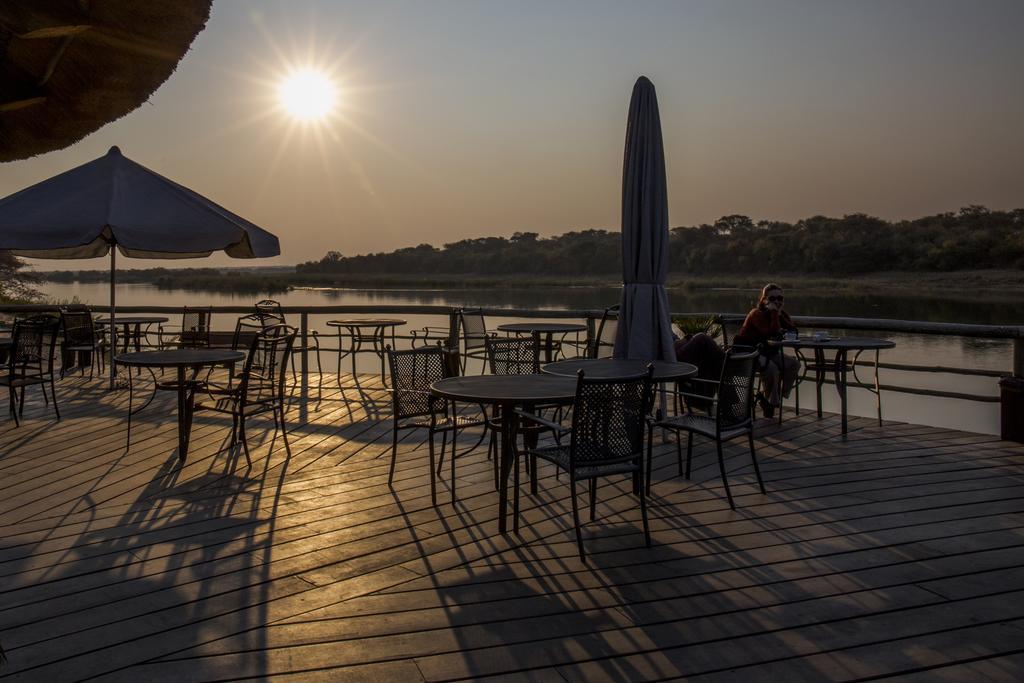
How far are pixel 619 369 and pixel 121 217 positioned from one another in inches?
164

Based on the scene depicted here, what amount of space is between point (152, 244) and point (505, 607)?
14.9 feet

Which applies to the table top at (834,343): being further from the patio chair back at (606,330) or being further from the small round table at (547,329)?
the small round table at (547,329)

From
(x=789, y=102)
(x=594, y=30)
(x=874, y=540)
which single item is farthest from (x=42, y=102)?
(x=789, y=102)

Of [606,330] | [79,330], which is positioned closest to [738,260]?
[606,330]

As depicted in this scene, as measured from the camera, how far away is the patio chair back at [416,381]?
4.15 meters

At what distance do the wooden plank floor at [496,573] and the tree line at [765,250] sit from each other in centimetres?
641

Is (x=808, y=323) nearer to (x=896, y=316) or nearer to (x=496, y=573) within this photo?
(x=496, y=573)

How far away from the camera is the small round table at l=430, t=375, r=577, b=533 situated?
3.29 meters

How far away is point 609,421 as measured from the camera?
3.11 metres

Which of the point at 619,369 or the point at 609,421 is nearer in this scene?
the point at 609,421

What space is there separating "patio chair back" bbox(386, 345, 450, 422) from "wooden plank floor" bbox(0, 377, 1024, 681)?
42 centimetres

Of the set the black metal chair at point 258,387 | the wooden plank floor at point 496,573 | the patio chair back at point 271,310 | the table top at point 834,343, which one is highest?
the patio chair back at point 271,310

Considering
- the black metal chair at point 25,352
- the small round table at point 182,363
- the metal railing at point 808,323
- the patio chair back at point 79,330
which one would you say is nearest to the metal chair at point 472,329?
the metal railing at point 808,323

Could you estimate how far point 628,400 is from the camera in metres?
3.11
